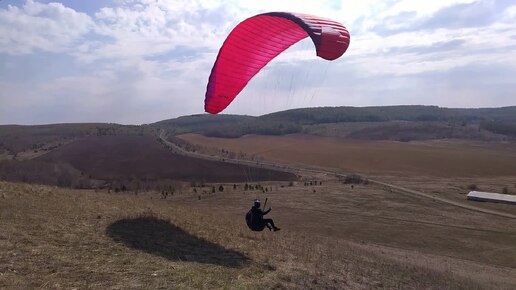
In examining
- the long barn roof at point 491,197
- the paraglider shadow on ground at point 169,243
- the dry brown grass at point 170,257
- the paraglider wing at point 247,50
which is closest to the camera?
the dry brown grass at point 170,257

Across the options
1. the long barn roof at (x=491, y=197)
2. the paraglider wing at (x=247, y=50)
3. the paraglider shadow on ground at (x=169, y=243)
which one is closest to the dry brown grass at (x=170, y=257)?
the paraglider shadow on ground at (x=169, y=243)

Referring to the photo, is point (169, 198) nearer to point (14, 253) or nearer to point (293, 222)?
point (293, 222)

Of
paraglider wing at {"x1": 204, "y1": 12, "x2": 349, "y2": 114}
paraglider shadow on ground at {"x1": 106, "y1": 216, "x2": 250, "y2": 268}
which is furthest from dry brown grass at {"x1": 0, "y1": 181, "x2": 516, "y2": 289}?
paraglider wing at {"x1": 204, "y1": 12, "x2": 349, "y2": 114}

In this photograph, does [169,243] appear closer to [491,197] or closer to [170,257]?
[170,257]

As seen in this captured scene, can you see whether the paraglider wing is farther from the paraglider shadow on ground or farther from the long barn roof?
the long barn roof

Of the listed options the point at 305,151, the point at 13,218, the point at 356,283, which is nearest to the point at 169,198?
the point at 13,218

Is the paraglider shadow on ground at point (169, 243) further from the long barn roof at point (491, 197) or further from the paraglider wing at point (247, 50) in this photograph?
the long barn roof at point (491, 197)
